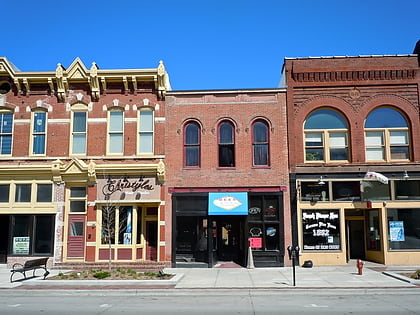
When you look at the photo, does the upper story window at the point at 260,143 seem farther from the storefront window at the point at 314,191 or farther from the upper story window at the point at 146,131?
the upper story window at the point at 146,131

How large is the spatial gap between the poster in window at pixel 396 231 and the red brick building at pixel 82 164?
10784mm

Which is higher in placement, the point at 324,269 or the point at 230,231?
the point at 230,231

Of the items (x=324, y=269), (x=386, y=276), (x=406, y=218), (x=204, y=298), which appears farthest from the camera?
(x=406, y=218)

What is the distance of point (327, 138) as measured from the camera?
20.4 metres

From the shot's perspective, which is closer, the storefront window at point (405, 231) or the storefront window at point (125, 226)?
the storefront window at point (405, 231)

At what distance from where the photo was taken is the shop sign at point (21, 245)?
791 inches

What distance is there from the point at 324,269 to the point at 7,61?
18.4 m

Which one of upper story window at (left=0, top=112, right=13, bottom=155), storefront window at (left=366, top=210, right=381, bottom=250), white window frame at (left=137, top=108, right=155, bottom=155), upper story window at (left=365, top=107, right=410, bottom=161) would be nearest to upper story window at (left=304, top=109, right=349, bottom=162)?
upper story window at (left=365, top=107, right=410, bottom=161)

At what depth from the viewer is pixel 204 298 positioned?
1280 cm

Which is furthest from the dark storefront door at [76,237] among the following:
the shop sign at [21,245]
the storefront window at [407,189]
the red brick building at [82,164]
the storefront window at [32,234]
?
the storefront window at [407,189]

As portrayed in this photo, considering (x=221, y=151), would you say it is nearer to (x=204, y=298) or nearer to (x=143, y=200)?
(x=143, y=200)

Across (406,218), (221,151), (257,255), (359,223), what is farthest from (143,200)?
(406,218)

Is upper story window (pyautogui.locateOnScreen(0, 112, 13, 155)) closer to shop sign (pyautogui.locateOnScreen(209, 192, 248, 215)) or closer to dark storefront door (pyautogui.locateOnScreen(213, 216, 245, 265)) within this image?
shop sign (pyautogui.locateOnScreen(209, 192, 248, 215))

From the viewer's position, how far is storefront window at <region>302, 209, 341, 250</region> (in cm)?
1953
